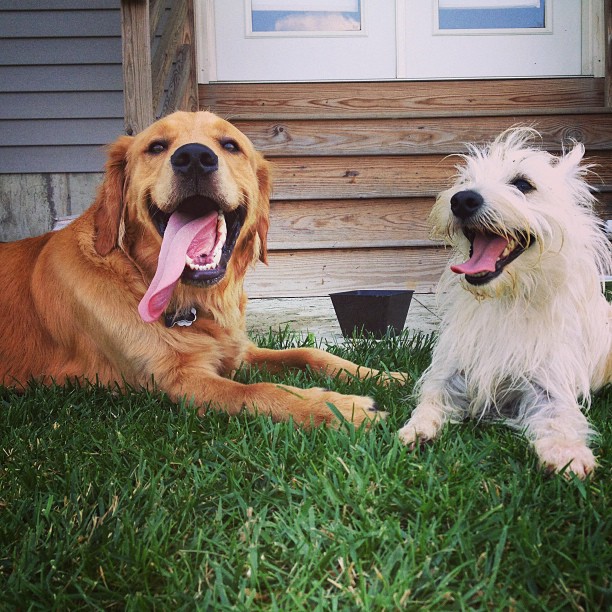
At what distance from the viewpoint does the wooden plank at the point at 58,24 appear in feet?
20.6

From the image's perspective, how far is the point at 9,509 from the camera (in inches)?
64.9

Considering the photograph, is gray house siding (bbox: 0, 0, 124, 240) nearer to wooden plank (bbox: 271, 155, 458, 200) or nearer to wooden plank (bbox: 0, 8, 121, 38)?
wooden plank (bbox: 0, 8, 121, 38)

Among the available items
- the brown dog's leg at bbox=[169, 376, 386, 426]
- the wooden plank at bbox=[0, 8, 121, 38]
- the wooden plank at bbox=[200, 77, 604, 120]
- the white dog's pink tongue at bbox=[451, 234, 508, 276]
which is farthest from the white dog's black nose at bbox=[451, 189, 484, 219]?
the wooden plank at bbox=[0, 8, 121, 38]

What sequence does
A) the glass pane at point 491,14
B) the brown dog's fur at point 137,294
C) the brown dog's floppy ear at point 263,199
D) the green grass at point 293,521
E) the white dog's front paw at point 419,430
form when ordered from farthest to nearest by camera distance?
the glass pane at point 491,14, the brown dog's floppy ear at point 263,199, the brown dog's fur at point 137,294, the white dog's front paw at point 419,430, the green grass at point 293,521

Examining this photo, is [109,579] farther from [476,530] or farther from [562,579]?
[562,579]

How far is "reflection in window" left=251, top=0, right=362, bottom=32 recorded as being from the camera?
19.0ft

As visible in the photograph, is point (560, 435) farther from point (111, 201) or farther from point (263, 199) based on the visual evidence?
point (111, 201)

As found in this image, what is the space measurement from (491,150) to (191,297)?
1.26 m

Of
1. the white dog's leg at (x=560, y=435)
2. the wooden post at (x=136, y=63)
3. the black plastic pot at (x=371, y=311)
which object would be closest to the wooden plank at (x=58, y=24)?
the wooden post at (x=136, y=63)

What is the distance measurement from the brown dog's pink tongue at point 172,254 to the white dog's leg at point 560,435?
4.21 ft

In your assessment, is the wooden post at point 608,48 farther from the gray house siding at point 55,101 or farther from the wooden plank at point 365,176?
the gray house siding at point 55,101

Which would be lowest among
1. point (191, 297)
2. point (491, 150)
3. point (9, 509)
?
point (9, 509)

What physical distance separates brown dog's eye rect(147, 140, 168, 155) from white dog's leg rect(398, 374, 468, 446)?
4.36ft

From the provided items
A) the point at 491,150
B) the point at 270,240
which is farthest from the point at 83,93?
the point at 491,150
